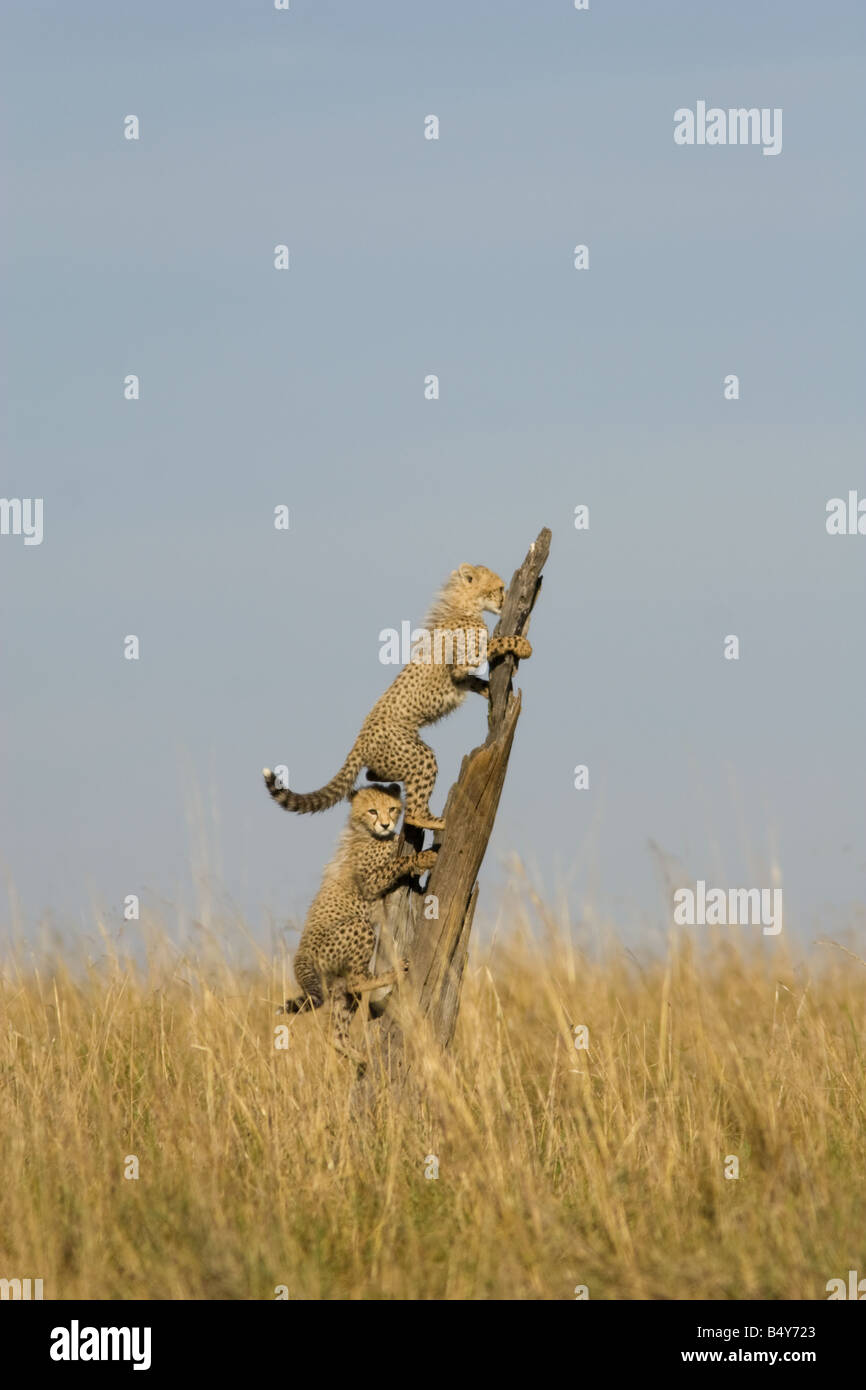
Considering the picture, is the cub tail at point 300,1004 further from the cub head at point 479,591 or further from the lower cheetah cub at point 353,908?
the cub head at point 479,591

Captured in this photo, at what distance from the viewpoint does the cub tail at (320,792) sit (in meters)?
6.72

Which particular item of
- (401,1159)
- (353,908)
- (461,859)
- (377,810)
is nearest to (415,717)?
(377,810)

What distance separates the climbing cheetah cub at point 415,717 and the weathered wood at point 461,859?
0.19 metres

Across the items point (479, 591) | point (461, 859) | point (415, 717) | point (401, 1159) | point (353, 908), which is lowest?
point (401, 1159)

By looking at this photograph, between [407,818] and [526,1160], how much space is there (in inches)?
63.4

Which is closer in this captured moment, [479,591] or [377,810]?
[377,810]

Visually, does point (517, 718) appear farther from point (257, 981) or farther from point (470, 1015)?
point (257, 981)

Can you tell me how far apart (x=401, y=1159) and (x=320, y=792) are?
1783mm

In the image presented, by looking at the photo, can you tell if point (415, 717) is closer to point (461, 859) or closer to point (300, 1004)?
point (461, 859)

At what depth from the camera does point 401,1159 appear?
227 inches

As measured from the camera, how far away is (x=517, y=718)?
6414 mm

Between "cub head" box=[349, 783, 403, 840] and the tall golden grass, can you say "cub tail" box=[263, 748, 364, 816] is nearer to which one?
"cub head" box=[349, 783, 403, 840]
